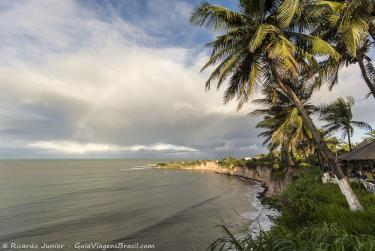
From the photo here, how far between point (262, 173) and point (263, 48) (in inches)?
2127

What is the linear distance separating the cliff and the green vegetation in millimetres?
22386

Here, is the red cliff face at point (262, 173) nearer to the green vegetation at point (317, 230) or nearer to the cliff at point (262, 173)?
the cliff at point (262, 173)

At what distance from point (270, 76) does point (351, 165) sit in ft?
82.9

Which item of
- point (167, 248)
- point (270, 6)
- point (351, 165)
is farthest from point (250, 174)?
point (270, 6)

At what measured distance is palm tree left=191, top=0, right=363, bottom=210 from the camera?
12.7m

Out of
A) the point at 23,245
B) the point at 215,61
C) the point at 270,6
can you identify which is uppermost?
the point at 270,6

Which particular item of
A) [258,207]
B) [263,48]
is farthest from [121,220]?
[263,48]

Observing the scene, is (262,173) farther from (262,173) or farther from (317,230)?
(317,230)

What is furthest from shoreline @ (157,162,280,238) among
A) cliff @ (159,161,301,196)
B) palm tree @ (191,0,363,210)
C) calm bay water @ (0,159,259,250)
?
palm tree @ (191,0,363,210)

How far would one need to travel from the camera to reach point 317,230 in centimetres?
568

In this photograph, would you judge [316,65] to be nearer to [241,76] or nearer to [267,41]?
[267,41]

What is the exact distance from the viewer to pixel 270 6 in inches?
540

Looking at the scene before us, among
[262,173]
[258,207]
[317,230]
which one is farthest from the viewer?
[262,173]

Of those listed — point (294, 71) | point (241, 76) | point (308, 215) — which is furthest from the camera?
point (241, 76)
